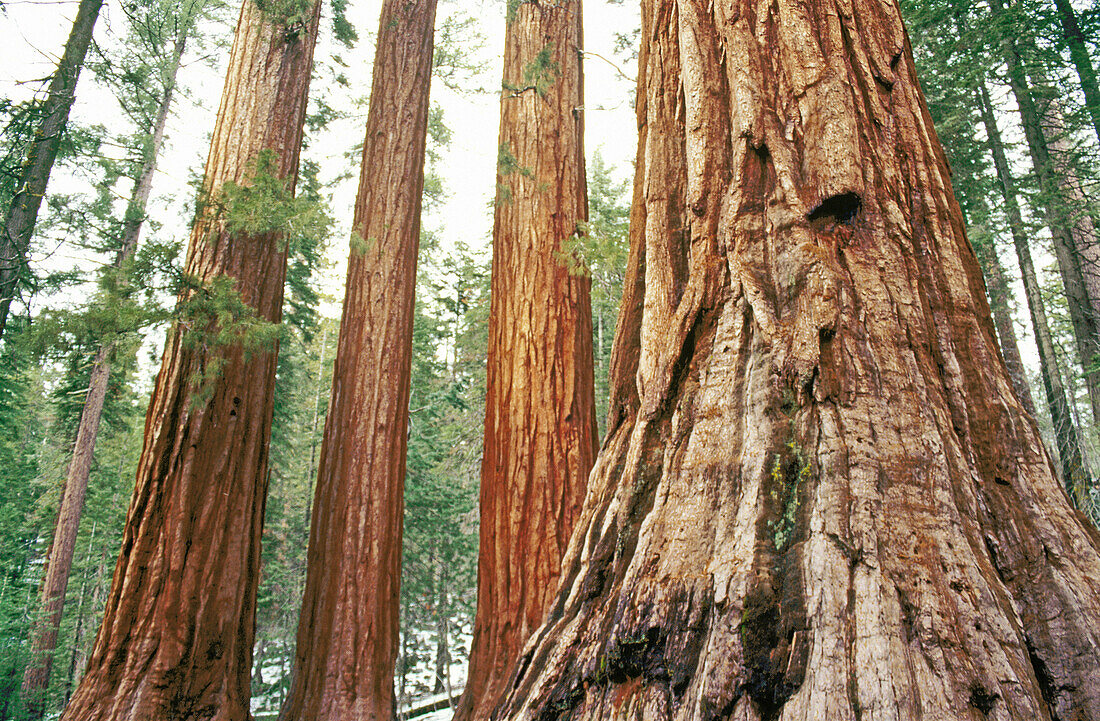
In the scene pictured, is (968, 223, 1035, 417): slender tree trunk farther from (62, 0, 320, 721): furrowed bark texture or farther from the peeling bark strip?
(62, 0, 320, 721): furrowed bark texture

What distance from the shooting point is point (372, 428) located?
5324 mm

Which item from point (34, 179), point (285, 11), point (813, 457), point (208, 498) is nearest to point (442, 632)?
point (34, 179)

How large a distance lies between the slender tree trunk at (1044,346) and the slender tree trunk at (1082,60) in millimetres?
1463

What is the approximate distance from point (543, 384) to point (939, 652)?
3.69 meters

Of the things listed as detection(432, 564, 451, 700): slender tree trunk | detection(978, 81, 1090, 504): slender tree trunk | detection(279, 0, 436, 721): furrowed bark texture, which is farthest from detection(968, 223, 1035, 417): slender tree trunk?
detection(432, 564, 451, 700): slender tree trunk

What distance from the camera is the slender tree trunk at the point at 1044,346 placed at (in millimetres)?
8891

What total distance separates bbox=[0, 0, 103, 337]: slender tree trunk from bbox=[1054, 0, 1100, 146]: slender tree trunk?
46.9ft

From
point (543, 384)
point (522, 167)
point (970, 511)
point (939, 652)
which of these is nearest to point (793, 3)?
point (970, 511)

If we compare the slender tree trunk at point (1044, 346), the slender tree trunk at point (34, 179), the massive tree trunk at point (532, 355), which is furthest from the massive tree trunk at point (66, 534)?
the slender tree trunk at point (1044, 346)

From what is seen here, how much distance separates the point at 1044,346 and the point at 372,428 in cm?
1240

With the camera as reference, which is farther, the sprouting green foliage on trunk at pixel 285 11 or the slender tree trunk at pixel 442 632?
the slender tree trunk at pixel 442 632

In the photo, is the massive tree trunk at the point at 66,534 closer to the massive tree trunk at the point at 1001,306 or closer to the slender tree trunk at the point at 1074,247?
the slender tree trunk at the point at 1074,247

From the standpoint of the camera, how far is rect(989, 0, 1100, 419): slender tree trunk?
30.2ft

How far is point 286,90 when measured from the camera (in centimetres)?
537
